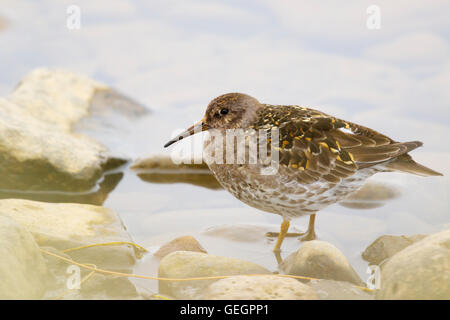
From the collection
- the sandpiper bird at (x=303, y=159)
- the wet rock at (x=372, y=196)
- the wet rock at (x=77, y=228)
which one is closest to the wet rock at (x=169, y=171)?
the wet rock at (x=77, y=228)

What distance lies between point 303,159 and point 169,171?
13.5 ft

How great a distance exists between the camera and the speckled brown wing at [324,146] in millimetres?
5277

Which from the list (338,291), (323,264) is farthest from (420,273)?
(323,264)

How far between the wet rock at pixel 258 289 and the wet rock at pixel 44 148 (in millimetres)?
4388

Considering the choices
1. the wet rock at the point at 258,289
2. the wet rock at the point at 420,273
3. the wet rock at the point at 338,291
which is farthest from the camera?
the wet rock at the point at 338,291

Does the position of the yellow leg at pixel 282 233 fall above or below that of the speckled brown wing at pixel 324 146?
below

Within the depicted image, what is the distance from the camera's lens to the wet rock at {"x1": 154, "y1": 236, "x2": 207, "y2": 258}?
18.7 feet

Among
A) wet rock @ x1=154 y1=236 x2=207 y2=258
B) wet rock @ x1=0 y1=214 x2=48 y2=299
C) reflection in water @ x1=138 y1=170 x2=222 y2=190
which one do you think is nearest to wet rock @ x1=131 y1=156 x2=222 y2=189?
reflection in water @ x1=138 y1=170 x2=222 y2=190

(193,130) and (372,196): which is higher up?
(193,130)

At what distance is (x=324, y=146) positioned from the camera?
17.7 feet

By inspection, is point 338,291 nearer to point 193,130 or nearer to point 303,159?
point 303,159

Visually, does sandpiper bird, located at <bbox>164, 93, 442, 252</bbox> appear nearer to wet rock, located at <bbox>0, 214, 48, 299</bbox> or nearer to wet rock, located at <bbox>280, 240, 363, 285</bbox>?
wet rock, located at <bbox>280, 240, 363, 285</bbox>

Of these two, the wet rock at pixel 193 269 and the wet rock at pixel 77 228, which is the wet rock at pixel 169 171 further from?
the wet rock at pixel 193 269
